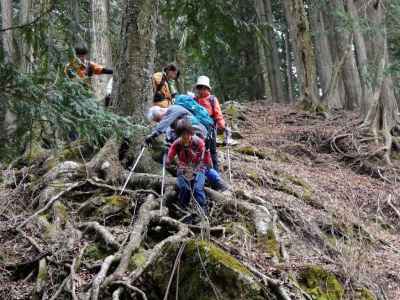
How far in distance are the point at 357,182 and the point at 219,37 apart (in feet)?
15.2

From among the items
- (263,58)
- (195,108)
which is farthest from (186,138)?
(263,58)

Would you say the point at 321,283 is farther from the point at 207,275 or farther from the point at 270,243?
the point at 207,275

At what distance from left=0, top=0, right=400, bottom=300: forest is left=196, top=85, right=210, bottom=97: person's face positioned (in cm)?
5

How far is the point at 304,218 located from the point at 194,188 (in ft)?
5.37

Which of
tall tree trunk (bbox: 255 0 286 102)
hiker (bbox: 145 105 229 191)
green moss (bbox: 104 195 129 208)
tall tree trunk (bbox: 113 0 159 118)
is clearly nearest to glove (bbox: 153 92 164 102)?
tall tree trunk (bbox: 113 0 159 118)

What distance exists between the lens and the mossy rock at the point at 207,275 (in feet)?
14.9

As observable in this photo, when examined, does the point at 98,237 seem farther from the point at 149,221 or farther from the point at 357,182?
the point at 357,182

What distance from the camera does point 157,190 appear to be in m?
6.68

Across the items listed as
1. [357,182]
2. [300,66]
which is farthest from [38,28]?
[300,66]

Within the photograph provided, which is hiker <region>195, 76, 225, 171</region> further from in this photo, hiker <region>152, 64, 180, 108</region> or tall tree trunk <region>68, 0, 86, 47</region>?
tall tree trunk <region>68, 0, 86, 47</region>

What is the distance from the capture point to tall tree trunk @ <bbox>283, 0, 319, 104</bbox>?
1563 centimetres

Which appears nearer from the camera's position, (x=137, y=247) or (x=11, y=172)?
(x=137, y=247)

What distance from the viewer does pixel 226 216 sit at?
6.22 meters

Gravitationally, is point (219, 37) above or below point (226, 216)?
above
